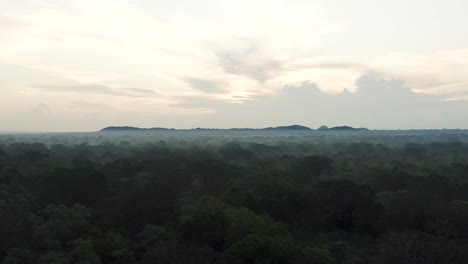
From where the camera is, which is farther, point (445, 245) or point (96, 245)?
point (96, 245)

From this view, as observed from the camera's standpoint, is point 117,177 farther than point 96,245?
Yes

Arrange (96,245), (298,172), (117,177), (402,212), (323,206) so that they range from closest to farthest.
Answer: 1. (96,245)
2. (402,212)
3. (323,206)
4. (117,177)
5. (298,172)

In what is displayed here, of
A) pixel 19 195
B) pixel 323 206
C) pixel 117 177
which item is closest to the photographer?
pixel 323 206

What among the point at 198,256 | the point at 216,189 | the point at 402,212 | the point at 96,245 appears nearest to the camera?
the point at 198,256

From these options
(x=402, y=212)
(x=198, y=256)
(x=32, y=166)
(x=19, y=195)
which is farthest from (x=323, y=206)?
(x=32, y=166)

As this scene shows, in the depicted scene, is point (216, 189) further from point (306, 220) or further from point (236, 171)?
point (306, 220)

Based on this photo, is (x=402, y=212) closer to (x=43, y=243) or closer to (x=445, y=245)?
(x=445, y=245)

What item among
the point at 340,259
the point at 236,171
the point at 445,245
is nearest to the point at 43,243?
the point at 340,259

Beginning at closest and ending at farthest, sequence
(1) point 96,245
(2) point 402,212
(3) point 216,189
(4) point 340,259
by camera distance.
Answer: (4) point 340,259, (1) point 96,245, (2) point 402,212, (3) point 216,189
